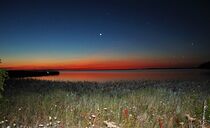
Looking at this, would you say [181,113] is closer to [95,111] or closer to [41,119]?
[95,111]

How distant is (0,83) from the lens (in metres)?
9.02

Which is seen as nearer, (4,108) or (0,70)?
(0,70)

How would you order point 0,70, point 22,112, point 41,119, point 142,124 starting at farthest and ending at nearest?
1. point 22,112
2. point 41,119
3. point 142,124
4. point 0,70

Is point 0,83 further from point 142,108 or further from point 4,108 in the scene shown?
point 142,108

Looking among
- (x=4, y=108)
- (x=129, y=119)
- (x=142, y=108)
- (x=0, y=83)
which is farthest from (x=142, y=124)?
(x=4, y=108)

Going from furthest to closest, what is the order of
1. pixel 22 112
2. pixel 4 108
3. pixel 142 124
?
pixel 4 108, pixel 22 112, pixel 142 124

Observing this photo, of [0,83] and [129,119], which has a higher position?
[0,83]

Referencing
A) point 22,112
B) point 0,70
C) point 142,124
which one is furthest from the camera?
point 22,112

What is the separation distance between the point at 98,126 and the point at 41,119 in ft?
8.26

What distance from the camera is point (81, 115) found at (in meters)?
10.5

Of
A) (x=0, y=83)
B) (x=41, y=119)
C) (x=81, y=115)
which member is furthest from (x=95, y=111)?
(x=0, y=83)

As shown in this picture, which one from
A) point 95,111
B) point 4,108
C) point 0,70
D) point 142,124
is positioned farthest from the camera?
point 4,108

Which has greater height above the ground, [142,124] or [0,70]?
[0,70]

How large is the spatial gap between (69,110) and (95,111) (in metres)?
1.06
